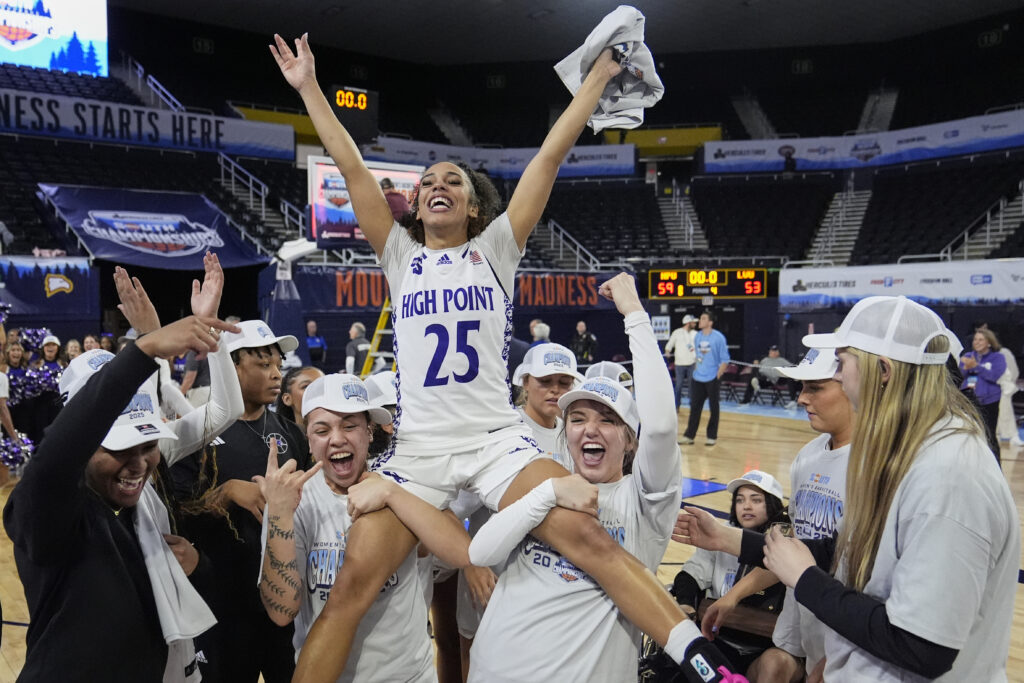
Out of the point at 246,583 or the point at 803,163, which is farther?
the point at 803,163

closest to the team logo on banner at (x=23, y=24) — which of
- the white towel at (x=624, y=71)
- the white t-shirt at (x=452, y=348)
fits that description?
the white towel at (x=624, y=71)

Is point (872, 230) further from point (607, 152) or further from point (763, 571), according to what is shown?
point (763, 571)

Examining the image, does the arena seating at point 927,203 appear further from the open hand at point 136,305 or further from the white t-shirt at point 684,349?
the open hand at point 136,305

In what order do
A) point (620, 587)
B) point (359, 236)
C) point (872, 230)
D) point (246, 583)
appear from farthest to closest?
point (872, 230) → point (359, 236) → point (246, 583) → point (620, 587)

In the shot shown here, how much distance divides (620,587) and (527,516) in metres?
0.32

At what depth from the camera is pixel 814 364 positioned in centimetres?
297

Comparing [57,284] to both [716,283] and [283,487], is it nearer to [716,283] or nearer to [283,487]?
[716,283]

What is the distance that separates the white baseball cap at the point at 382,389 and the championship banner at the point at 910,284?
36.2 ft

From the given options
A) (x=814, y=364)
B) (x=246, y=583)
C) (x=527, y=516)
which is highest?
(x=814, y=364)

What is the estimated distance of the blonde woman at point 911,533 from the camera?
164cm

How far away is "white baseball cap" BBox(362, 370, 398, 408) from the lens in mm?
3596

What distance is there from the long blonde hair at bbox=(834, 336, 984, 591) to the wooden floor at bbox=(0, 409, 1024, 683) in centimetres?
291

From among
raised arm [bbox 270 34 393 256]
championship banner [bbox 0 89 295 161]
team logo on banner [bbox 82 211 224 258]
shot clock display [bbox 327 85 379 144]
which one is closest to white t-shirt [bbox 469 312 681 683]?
raised arm [bbox 270 34 393 256]

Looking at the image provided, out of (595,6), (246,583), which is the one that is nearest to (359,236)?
(246,583)
